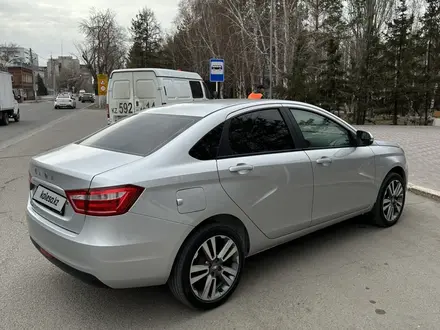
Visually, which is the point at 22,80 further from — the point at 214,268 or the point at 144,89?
the point at 214,268

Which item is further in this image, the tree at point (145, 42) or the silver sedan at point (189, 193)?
the tree at point (145, 42)

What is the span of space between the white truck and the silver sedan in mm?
18973

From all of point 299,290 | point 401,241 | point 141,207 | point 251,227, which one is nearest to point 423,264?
point 401,241

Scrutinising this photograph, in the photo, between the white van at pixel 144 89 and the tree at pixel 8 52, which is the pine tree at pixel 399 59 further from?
the tree at pixel 8 52

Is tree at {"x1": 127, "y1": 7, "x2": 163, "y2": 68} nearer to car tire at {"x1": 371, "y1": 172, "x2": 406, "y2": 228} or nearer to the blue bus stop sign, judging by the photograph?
the blue bus stop sign

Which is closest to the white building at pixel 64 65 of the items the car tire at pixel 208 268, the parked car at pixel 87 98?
the parked car at pixel 87 98

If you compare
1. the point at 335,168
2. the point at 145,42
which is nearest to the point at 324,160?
the point at 335,168

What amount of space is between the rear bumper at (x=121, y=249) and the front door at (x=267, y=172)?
24.7 inches

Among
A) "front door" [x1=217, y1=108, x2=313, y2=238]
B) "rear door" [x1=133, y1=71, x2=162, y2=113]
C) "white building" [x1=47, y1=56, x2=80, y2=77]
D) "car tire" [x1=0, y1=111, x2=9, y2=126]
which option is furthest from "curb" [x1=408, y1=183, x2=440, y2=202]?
"white building" [x1=47, y1=56, x2=80, y2=77]

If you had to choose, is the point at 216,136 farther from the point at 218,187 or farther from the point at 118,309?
the point at 118,309

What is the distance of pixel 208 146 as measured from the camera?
316 centimetres

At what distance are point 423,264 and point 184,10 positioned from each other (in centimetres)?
4247

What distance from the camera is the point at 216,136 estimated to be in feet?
10.7

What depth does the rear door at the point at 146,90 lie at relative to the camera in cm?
1187
